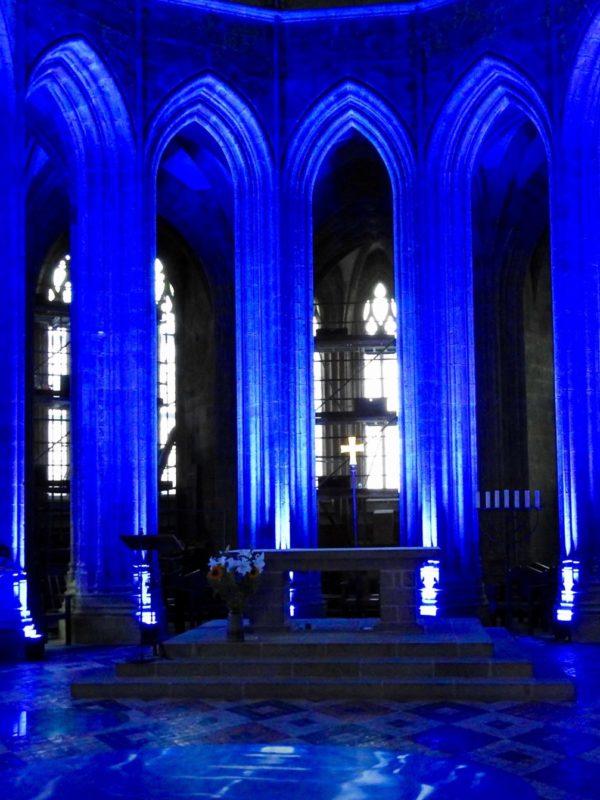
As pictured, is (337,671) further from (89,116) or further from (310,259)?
(89,116)

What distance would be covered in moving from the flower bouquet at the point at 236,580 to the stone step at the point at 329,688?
0.86 m

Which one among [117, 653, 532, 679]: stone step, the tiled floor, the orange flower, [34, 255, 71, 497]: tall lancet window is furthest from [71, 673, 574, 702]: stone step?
[34, 255, 71, 497]: tall lancet window

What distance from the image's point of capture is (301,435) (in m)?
18.0

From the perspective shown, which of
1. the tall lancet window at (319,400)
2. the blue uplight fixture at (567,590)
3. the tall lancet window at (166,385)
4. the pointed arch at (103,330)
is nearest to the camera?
the blue uplight fixture at (567,590)

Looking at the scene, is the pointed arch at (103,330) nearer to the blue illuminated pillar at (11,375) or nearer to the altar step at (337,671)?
the blue illuminated pillar at (11,375)

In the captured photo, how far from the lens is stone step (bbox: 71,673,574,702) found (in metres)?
10.1

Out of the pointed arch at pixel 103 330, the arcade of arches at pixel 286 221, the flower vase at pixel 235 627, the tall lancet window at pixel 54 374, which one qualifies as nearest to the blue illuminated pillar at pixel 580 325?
the arcade of arches at pixel 286 221

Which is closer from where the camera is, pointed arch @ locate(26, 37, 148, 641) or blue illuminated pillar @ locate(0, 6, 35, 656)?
blue illuminated pillar @ locate(0, 6, 35, 656)

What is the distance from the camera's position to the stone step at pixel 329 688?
33.0ft

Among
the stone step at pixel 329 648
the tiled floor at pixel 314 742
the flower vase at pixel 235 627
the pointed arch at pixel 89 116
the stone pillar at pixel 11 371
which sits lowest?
the tiled floor at pixel 314 742

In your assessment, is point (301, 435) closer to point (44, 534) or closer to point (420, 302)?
point (420, 302)

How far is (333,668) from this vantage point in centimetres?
1078

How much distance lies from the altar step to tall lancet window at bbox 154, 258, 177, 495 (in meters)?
15.7

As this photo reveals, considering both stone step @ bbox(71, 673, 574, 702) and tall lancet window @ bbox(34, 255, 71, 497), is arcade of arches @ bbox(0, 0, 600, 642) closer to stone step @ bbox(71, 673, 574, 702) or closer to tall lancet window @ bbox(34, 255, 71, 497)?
tall lancet window @ bbox(34, 255, 71, 497)
